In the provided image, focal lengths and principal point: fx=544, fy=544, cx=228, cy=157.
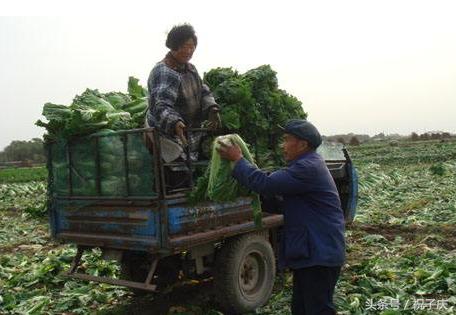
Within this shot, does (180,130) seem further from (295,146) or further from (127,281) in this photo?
(127,281)

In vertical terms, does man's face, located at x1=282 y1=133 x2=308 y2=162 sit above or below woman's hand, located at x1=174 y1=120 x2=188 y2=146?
below

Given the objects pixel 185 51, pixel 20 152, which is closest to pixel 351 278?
pixel 185 51

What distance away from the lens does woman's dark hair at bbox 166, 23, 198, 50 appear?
5.87 m

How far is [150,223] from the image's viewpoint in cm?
527

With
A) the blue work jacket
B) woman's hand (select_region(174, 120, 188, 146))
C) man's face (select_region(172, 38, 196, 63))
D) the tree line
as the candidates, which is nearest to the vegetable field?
the blue work jacket

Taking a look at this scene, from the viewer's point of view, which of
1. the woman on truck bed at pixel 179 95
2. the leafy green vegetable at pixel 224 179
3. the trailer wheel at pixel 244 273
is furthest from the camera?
the trailer wheel at pixel 244 273

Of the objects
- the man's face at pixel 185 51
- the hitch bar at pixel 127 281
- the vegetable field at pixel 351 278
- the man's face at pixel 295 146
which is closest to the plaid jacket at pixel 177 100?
the man's face at pixel 185 51

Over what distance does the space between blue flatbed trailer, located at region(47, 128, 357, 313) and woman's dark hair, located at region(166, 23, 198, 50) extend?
117 centimetres

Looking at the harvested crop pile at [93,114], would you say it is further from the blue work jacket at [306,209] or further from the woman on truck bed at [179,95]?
the blue work jacket at [306,209]

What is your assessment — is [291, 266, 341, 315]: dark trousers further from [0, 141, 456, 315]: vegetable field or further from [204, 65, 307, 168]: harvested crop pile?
[204, 65, 307, 168]: harvested crop pile

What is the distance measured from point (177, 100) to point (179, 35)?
2.34 ft

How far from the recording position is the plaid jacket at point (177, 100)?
5591 millimetres

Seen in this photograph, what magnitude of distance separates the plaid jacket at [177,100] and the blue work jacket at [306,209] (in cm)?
156

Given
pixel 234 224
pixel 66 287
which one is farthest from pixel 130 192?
pixel 66 287
